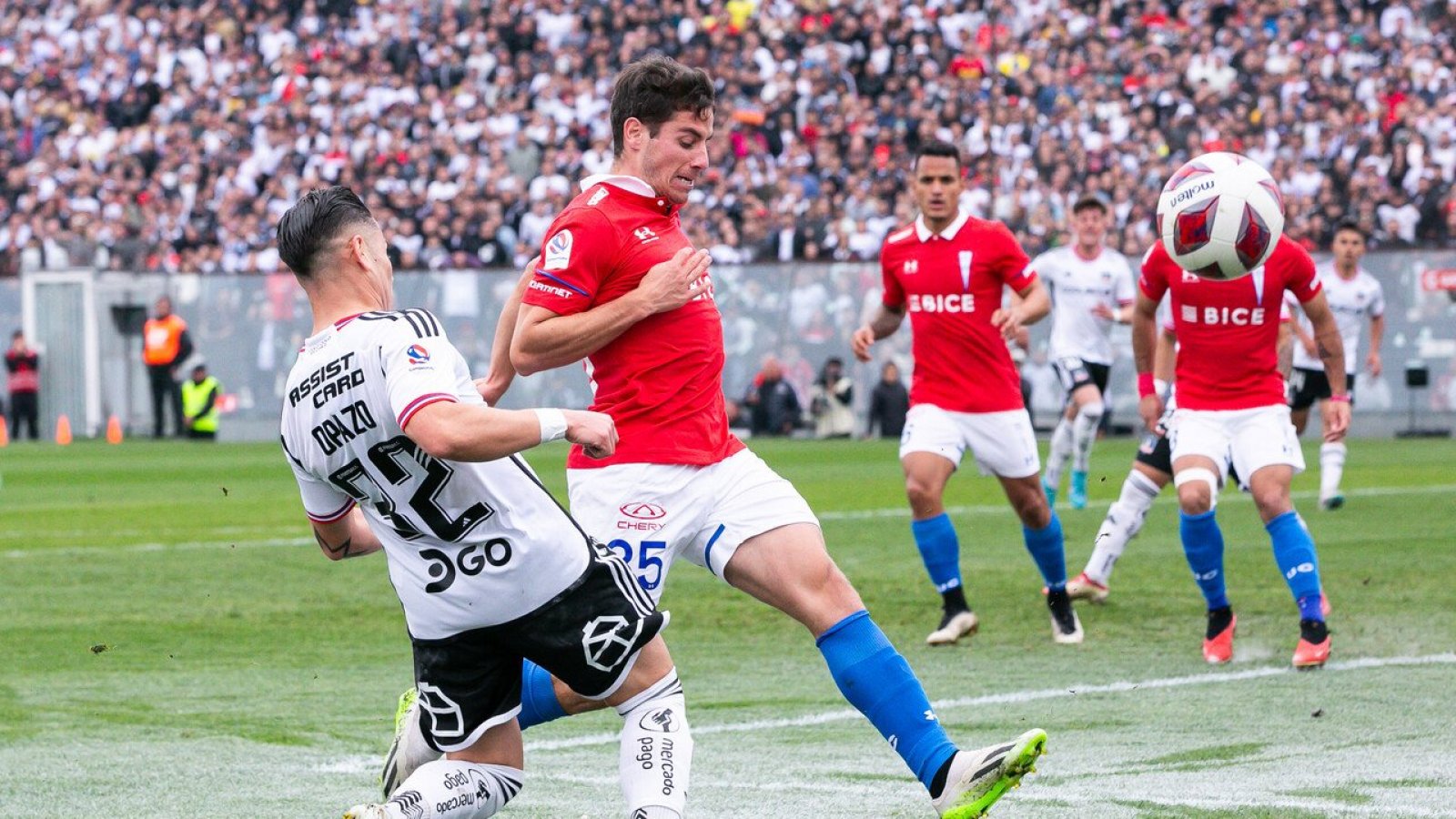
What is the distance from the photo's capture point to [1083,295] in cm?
1734

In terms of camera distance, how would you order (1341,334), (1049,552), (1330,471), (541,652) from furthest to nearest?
(1341,334)
(1330,471)
(1049,552)
(541,652)

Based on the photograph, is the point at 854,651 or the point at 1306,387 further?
the point at 1306,387

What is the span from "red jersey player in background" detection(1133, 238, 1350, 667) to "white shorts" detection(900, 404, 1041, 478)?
731 millimetres

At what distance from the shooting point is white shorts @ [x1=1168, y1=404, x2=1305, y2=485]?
339 inches

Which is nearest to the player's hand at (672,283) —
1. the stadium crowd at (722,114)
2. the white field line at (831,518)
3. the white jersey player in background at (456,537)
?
the white jersey player in background at (456,537)

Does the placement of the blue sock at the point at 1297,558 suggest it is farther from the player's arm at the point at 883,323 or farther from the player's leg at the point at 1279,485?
the player's arm at the point at 883,323

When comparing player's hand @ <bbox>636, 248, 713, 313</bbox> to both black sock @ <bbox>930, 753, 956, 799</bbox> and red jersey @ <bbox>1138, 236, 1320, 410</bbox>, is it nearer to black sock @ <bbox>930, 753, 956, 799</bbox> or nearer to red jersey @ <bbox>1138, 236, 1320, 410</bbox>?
black sock @ <bbox>930, 753, 956, 799</bbox>

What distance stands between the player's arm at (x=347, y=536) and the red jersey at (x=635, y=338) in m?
0.72

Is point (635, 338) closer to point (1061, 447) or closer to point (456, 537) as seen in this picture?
point (456, 537)

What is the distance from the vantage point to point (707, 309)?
5695 mm

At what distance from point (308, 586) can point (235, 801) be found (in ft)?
19.7

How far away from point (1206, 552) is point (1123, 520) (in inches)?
54.9

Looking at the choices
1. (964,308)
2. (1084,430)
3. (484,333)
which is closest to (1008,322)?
(964,308)

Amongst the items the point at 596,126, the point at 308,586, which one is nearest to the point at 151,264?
the point at 596,126
